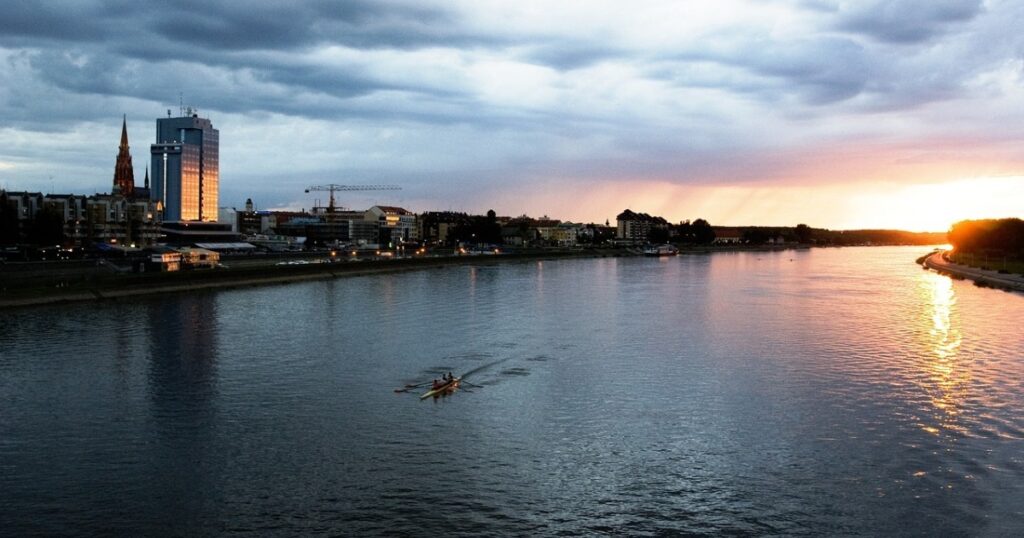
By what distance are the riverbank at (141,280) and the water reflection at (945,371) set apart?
63.3 metres

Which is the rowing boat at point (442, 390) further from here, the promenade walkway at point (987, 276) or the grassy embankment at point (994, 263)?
the grassy embankment at point (994, 263)

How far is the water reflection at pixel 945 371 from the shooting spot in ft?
92.3

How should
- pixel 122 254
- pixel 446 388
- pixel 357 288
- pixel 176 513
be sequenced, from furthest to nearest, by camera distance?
pixel 122 254 → pixel 357 288 → pixel 446 388 → pixel 176 513

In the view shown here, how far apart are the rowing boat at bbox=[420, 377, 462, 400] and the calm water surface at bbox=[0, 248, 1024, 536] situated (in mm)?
861

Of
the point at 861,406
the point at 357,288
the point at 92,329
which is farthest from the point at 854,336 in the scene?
the point at 357,288

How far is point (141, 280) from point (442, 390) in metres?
55.4

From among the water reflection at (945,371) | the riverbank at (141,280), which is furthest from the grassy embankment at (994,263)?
the riverbank at (141,280)

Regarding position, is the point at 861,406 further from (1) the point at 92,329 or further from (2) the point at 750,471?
(1) the point at 92,329

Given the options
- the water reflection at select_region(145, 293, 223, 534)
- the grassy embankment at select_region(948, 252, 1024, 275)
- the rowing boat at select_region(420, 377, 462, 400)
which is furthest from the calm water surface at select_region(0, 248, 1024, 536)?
the grassy embankment at select_region(948, 252, 1024, 275)

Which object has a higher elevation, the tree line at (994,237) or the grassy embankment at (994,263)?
the tree line at (994,237)

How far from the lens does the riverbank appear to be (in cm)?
6500

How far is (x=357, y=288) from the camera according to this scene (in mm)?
93188

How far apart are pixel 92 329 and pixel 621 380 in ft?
119

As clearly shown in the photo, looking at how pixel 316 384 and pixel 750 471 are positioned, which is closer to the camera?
pixel 750 471
